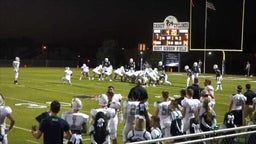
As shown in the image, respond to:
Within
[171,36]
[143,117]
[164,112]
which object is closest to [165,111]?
[164,112]

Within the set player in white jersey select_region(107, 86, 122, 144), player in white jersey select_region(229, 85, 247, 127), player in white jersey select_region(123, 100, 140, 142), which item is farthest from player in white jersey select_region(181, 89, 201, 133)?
player in white jersey select_region(229, 85, 247, 127)

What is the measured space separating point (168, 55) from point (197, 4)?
21.4ft

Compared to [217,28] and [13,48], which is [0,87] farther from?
[13,48]

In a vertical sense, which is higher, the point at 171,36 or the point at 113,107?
the point at 171,36

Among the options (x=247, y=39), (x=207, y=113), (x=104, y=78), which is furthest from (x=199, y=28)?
(x=207, y=113)

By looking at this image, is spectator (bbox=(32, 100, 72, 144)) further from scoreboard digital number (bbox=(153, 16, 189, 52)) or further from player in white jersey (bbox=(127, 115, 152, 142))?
scoreboard digital number (bbox=(153, 16, 189, 52))

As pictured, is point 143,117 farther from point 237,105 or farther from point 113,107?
point 237,105

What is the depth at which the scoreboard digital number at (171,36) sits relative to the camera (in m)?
41.4

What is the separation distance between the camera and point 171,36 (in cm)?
4219

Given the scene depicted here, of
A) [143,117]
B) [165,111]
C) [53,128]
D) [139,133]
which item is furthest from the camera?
[165,111]

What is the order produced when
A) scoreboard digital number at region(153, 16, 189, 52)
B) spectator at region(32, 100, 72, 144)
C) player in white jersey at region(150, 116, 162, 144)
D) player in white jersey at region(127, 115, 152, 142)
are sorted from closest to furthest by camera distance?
spectator at region(32, 100, 72, 144), player in white jersey at region(127, 115, 152, 142), player in white jersey at region(150, 116, 162, 144), scoreboard digital number at region(153, 16, 189, 52)

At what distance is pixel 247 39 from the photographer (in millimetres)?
67062

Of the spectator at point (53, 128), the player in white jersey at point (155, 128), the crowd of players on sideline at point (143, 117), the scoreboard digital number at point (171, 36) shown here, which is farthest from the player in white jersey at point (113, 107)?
the scoreboard digital number at point (171, 36)

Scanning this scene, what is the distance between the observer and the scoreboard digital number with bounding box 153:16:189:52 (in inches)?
1631
